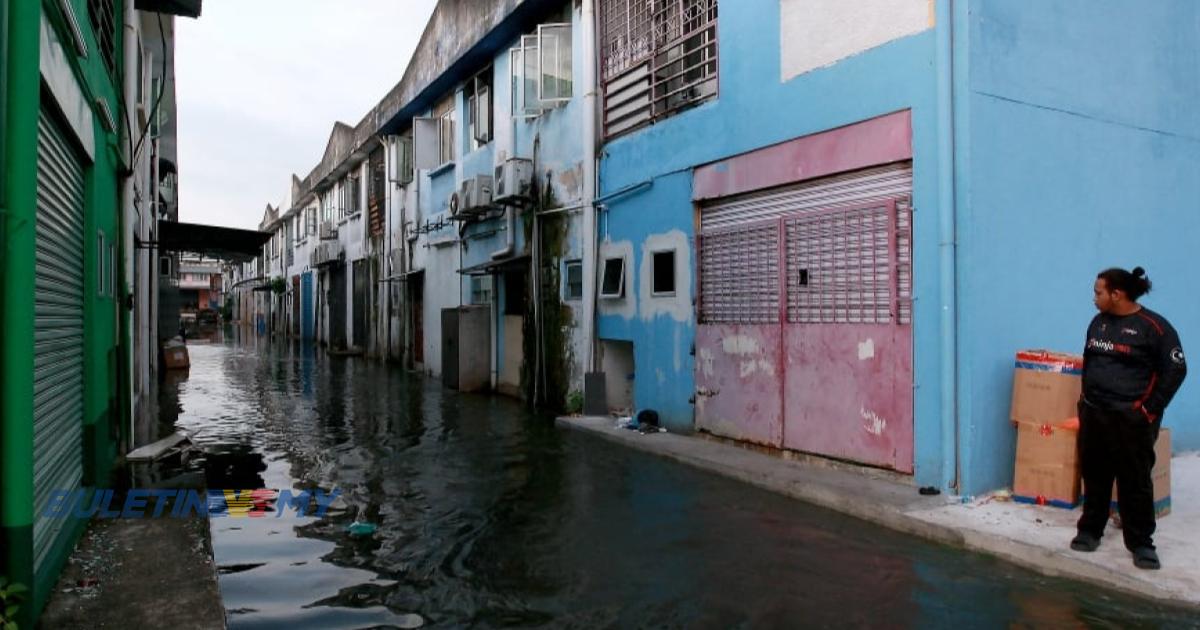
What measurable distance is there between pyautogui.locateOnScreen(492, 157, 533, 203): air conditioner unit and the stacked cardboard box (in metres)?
8.35

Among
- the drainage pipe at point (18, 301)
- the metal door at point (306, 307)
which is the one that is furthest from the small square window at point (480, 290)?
the metal door at point (306, 307)

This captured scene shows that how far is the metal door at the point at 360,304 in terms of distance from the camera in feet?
80.1

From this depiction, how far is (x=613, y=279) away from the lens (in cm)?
1067

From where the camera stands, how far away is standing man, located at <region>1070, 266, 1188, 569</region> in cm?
450

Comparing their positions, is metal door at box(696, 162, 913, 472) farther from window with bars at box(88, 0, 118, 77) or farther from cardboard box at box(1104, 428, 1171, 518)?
window with bars at box(88, 0, 118, 77)

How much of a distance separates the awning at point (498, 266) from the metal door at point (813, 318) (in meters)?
4.74

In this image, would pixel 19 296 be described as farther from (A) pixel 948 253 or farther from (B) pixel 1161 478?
(B) pixel 1161 478

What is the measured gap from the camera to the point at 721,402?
8609 mm

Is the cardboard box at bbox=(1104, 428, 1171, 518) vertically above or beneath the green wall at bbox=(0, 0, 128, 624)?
beneath

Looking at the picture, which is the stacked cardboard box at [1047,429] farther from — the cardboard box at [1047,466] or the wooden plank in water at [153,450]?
the wooden plank in water at [153,450]

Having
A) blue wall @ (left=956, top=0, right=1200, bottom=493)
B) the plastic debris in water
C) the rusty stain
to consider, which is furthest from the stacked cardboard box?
the plastic debris in water

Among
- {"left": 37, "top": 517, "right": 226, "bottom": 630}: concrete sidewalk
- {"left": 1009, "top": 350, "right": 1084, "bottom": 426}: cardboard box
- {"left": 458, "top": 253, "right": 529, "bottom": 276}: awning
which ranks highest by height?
{"left": 458, "top": 253, "right": 529, "bottom": 276}: awning

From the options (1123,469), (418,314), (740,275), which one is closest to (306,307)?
(418,314)

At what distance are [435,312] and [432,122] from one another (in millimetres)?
4194
